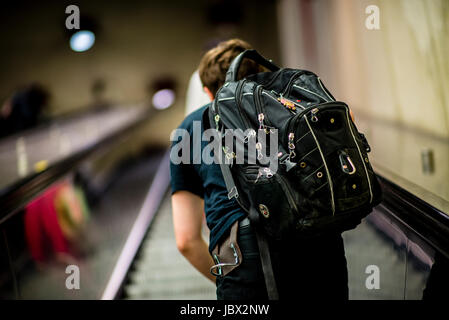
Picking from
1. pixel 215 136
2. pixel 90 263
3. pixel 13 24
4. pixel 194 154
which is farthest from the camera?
pixel 13 24

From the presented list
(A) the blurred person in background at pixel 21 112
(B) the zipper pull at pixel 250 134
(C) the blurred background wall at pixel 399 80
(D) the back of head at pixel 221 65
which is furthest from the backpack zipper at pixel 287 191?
(A) the blurred person in background at pixel 21 112

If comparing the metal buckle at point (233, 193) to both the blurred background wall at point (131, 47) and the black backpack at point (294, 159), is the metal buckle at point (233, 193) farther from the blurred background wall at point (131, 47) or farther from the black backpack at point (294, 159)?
the blurred background wall at point (131, 47)

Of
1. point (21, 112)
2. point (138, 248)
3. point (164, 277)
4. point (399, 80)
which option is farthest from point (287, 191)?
point (21, 112)

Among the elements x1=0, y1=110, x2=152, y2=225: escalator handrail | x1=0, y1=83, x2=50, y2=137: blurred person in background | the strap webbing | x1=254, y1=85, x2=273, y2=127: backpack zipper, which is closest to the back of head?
x1=254, y1=85, x2=273, y2=127: backpack zipper

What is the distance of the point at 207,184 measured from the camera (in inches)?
64.4

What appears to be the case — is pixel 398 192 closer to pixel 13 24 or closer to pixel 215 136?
pixel 215 136

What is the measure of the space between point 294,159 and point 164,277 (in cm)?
279

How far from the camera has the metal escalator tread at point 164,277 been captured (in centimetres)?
363

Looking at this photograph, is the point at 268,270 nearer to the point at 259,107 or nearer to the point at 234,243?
the point at 234,243

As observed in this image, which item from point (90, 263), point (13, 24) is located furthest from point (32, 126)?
point (13, 24)

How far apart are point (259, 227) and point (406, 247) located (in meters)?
1.01
